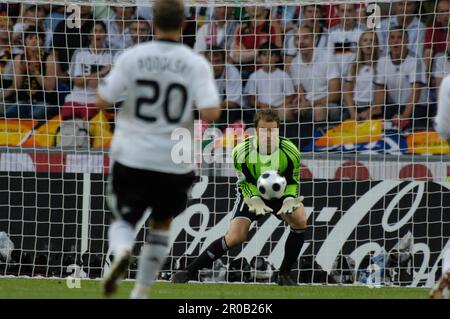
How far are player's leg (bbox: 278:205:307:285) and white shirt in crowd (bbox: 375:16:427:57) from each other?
3.92 meters

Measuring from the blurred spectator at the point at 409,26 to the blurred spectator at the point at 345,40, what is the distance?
334 mm

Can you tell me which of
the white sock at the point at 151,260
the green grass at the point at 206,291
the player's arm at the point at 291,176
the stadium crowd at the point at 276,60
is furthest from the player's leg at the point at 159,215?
the stadium crowd at the point at 276,60

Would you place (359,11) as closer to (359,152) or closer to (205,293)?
(359,152)

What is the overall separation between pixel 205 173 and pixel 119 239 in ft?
19.0

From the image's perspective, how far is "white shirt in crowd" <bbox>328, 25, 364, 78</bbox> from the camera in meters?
13.3

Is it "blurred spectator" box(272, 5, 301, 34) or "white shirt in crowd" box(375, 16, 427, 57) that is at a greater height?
"blurred spectator" box(272, 5, 301, 34)

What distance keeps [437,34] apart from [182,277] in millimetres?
5280

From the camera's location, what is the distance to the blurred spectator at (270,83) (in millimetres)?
13578

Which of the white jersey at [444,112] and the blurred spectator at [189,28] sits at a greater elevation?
the blurred spectator at [189,28]

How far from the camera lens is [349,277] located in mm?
11188

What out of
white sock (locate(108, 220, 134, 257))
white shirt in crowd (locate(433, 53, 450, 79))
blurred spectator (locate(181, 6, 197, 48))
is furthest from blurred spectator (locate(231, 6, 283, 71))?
white sock (locate(108, 220, 134, 257))

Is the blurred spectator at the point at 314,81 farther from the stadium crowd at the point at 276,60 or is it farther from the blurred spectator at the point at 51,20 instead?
the blurred spectator at the point at 51,20

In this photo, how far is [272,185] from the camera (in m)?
9.95

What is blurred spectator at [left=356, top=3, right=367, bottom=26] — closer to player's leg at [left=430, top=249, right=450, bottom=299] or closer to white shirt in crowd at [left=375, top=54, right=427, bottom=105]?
white shirt in crowd at [left=375, top=54, right=427, bottom=105]
